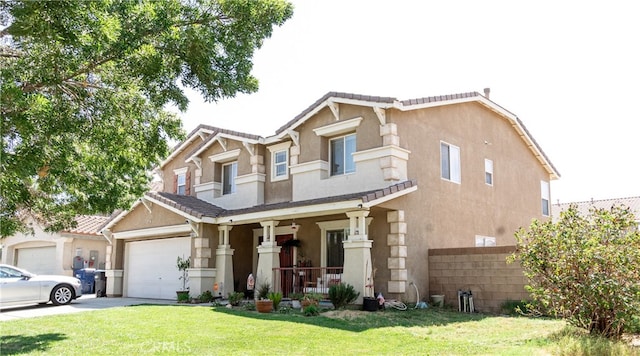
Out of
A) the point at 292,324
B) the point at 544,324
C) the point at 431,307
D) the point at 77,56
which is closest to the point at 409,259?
the point at 431,307

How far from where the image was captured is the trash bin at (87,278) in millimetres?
23797

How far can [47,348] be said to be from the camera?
30.8ft

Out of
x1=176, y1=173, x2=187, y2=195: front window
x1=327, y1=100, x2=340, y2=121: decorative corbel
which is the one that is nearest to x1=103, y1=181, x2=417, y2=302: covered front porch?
x1=176, y1=173, x2=187, y2=195: front window

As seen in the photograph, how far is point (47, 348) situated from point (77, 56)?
4928 mm

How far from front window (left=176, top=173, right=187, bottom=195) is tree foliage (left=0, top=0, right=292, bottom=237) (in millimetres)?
12971

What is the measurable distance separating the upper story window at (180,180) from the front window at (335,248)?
8.13m

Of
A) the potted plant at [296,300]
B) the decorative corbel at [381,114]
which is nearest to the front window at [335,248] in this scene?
the potted plant at [296,300]

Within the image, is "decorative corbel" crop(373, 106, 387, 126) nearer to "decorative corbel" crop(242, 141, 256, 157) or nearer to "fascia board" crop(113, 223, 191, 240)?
"decorative corbel" crop(242, 141, 256, 157)

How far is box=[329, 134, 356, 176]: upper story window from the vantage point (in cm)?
1758

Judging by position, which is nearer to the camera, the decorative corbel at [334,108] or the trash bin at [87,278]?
the decorative corbel at [334,108]

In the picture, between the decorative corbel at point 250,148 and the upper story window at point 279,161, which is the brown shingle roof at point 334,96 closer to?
the upper story window at point 279,161

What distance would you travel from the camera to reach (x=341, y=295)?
14.6m

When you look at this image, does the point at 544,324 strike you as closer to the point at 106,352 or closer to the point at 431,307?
the point at 431,307

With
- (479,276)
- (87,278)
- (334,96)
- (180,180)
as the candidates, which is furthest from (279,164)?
(87,278)
